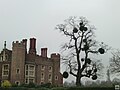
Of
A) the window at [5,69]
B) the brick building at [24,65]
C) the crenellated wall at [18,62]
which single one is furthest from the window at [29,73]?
the window at [5,69]

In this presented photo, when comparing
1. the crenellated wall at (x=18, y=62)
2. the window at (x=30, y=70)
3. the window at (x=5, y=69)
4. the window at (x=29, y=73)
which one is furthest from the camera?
the window at (x=5, y=69)

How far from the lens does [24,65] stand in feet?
205

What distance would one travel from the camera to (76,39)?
5378 cm

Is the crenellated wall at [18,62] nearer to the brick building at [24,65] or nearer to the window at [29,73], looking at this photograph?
the brick building at [24,65]

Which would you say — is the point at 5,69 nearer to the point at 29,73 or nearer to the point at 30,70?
the point at 29,73

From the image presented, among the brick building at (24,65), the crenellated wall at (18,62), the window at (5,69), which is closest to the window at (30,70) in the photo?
the brick building at (24,65)

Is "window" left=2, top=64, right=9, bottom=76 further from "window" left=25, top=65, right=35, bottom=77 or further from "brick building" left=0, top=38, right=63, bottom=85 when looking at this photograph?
"window" left=25, top=65, right=35, bottom=77

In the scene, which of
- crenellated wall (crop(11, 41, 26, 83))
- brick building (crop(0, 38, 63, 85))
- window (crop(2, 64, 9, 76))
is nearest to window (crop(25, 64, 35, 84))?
brick building (crop(0, 38, 63, 85))

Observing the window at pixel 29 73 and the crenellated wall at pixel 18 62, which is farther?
the window at pixel 29 73

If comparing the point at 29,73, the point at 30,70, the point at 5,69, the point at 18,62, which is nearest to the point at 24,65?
the point at 18,62

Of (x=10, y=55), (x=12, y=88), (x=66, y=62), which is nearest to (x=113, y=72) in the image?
(x=66, y=62)

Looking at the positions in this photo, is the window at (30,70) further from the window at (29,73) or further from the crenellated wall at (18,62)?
the crenellated wall at (18,62)

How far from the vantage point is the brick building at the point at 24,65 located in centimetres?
6181

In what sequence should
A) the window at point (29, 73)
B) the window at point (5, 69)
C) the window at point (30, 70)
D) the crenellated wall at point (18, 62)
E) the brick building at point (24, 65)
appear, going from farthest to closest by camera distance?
the window at point (5, 69)
the window at point (30, 70)
the window at point (29, 73)
the brick building at point (24, 65)
the crenellated wall at point (18, 62)
